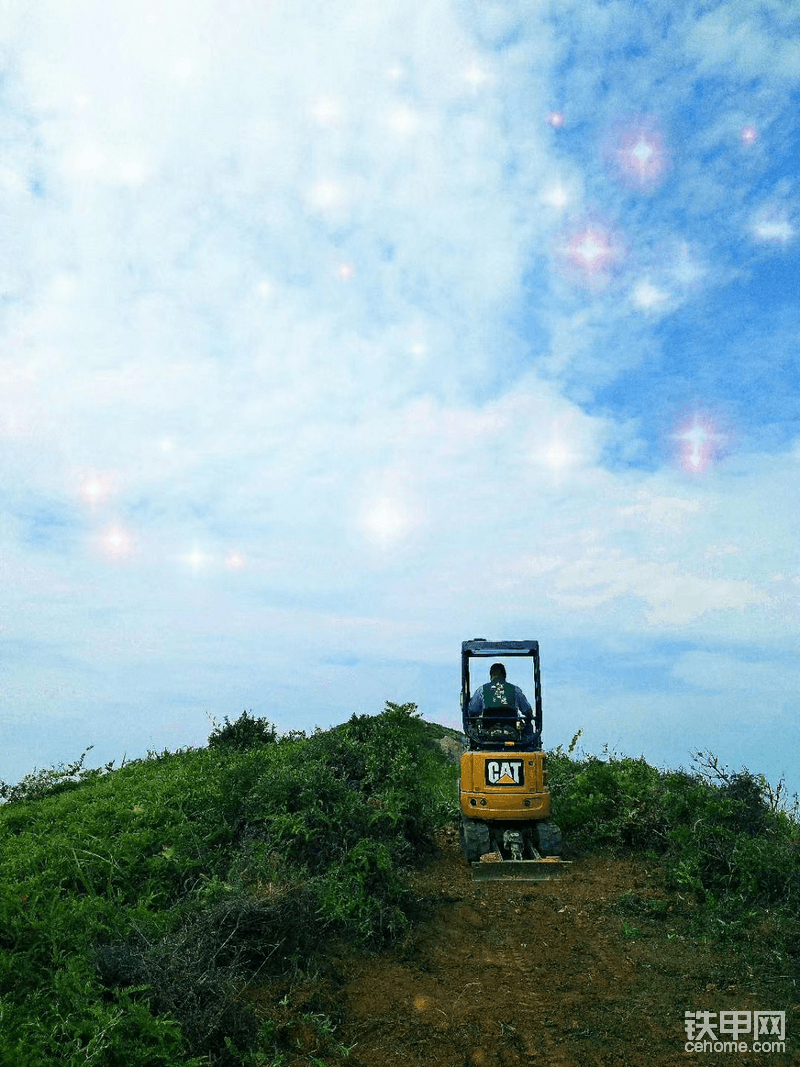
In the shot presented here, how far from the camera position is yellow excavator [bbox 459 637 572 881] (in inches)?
502

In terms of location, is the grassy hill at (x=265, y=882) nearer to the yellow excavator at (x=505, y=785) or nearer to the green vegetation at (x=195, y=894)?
the green vegetation at (x=195, y=894)

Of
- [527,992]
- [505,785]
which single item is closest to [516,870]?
[505,785]

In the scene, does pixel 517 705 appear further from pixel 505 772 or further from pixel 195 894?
pixel 195 894

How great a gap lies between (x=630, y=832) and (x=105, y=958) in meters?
9.94

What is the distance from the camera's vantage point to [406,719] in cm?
1686

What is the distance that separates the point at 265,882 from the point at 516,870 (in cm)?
449

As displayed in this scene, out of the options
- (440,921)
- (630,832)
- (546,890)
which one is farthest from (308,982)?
(630,832)

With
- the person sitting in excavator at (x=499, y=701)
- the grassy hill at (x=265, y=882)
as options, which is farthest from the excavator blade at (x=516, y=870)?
the person sitting in excavator at (x=499, y=701)

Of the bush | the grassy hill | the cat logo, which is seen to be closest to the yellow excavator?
the cat logo

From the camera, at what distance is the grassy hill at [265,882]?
23.6ft

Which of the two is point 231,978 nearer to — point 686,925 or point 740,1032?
point 740,1032

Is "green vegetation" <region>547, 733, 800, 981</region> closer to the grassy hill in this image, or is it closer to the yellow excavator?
the grassy hill

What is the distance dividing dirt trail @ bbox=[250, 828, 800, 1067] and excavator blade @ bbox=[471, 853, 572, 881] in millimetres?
814

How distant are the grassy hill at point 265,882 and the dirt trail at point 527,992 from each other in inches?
10.3
